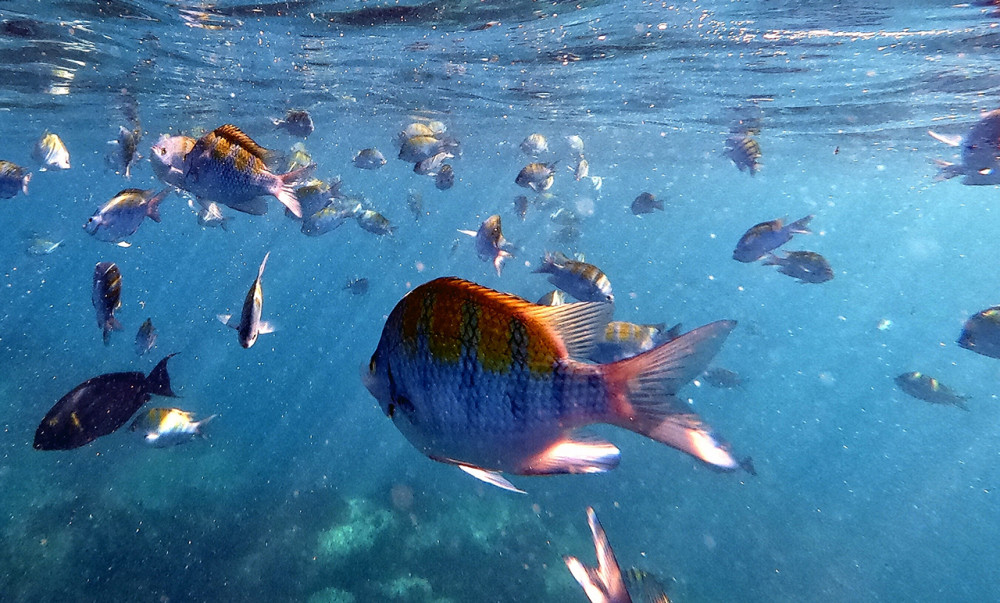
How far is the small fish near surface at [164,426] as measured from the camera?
602 cm

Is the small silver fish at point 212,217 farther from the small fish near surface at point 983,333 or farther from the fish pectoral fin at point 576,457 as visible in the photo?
the small fish near surface at point 983,333

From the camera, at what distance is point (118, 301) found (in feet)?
16.0

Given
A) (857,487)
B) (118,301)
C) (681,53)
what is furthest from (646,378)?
(857,487)

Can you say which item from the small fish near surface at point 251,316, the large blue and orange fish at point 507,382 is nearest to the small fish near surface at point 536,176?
the small fish near surface at point 251,316

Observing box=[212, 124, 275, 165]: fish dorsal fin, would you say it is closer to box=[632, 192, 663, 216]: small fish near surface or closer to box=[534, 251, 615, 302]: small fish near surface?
box=[534, 251, 615, 302]: small fish near surface

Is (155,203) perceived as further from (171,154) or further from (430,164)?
(430,164)

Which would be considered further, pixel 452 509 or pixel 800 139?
pixel 800 139

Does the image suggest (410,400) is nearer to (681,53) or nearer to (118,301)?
(118,301)

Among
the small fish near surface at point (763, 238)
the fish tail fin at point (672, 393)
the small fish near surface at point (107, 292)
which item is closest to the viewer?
the fish tail fin at point (672, 393)

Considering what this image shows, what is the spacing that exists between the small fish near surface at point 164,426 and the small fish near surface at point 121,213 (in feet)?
6.81

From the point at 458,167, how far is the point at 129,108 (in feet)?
74.2

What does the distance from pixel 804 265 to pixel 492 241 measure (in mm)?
4726

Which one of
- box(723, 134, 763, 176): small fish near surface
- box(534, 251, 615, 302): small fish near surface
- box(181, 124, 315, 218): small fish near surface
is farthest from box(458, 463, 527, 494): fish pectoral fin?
box(723, 134, 763, 176): small fish near surface

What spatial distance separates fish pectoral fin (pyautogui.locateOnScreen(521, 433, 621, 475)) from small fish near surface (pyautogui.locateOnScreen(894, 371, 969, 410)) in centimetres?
1138
